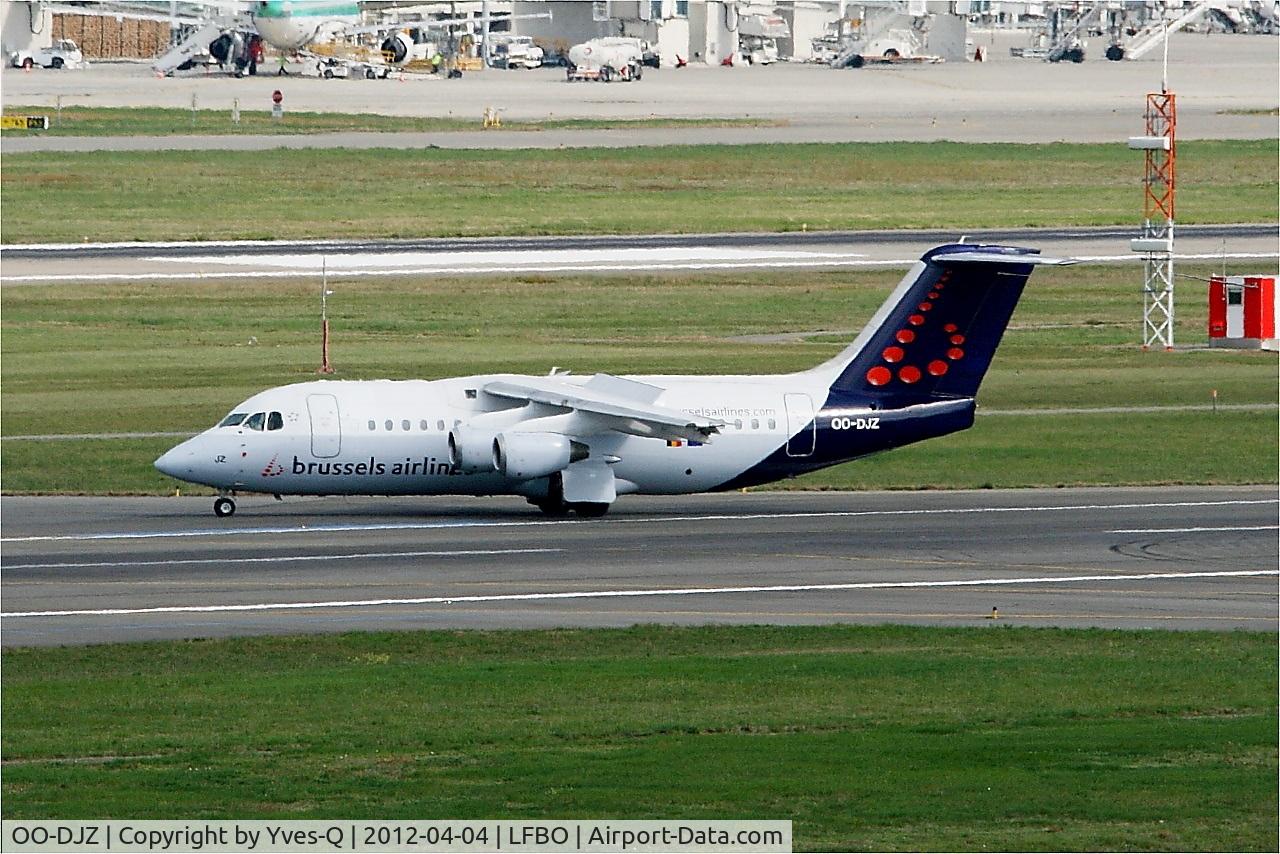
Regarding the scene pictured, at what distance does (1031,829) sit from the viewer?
19.0 metres

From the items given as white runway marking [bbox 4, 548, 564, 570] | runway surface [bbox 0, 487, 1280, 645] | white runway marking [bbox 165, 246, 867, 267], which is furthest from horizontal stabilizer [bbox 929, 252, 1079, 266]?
white runway marking [bbox 165, 246, 867, 267]

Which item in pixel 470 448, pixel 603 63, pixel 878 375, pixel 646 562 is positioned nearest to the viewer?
pixel 646 562

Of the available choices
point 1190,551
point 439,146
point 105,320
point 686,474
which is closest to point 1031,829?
point 1190,551

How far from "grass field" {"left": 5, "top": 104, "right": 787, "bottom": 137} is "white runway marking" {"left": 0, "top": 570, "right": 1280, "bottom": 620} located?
8668 cm

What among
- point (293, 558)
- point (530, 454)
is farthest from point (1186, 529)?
point (293, 558)

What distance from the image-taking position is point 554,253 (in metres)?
87.9

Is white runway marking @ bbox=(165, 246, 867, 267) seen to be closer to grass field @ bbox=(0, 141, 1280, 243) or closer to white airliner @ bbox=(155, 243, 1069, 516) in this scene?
grass field @ bbox=(0, 141, 1280, 243)

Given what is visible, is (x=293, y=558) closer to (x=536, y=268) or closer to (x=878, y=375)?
(x=878, y=375)

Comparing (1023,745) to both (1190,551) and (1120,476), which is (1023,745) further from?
(1120,476)

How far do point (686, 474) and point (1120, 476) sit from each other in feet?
35.9

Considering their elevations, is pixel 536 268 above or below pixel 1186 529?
above

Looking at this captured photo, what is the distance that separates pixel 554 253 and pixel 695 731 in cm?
6479

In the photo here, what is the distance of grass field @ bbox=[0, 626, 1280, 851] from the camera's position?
64.5ft

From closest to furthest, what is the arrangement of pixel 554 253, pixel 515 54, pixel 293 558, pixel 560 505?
pixel 293 558 → pixel 560 505 → pixel 554 253 → pixel 515 54
